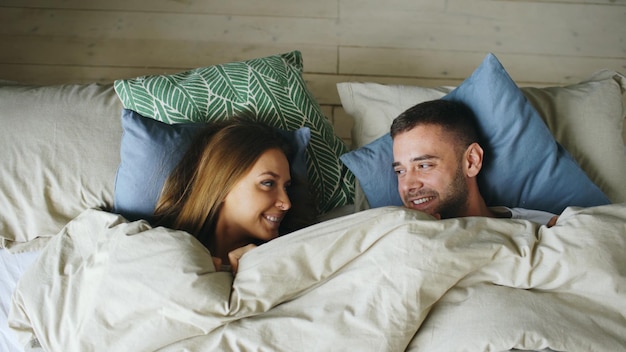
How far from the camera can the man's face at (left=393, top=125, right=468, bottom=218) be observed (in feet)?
5.39

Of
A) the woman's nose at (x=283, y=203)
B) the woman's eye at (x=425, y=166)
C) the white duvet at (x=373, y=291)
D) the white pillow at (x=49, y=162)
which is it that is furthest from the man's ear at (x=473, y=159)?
the white pillow at (x=49, y=162)

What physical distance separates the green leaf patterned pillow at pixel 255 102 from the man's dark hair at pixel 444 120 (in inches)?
9.3

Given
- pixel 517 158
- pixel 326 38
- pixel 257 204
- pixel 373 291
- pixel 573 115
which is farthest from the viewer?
pixel 326 38

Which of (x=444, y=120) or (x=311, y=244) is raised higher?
(x=444, y=120)

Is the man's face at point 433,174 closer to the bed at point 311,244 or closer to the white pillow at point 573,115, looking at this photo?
the bed at point 311,244

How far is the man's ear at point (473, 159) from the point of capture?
5.53 ft

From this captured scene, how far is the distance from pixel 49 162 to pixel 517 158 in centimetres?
133

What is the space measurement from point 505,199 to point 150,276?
3.31 ft

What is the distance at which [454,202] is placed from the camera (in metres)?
1.64

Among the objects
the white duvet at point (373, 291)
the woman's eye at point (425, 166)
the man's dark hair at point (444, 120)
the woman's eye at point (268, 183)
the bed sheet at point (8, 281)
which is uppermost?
the man's dark hair at point (444, 120)

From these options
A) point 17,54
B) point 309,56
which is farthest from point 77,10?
point 309,56

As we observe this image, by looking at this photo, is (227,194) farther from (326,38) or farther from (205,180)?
(326,38)

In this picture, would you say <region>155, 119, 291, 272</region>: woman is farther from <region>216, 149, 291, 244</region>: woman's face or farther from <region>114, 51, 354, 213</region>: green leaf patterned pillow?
<region>114, 51, 354, 213</region>: green leaf patterned pillow

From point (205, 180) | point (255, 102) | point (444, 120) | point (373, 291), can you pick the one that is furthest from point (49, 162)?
point (444, 120)
